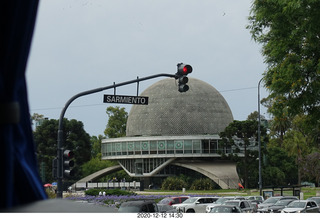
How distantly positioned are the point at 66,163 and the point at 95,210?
44.7 feet

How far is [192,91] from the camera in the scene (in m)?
84.9

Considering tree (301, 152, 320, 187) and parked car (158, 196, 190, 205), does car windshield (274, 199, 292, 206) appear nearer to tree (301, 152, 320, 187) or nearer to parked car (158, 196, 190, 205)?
parked car (158, 196, 190, 205)

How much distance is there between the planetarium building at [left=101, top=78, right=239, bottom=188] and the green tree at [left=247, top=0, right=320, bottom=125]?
46.8 m

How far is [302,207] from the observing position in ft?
87.4

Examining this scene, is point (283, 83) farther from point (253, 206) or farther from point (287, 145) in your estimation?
point (287, 145)

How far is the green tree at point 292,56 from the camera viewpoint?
22438 millimetres

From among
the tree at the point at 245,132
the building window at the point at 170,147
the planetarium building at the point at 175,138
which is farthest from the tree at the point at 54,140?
the tree at the point at 245,132

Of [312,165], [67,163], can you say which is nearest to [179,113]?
[312,165]

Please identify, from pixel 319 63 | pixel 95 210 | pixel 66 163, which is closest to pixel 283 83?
pixel 319 63

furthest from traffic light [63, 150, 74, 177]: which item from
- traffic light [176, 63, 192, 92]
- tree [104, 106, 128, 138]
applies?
tree [104, 106, 128, 138]

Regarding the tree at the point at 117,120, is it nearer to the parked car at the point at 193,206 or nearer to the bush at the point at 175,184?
the bush at the point at 175,184

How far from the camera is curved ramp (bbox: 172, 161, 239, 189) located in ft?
232

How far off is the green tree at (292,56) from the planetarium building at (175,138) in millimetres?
46846

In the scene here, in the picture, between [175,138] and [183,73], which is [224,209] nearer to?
[183,73]
